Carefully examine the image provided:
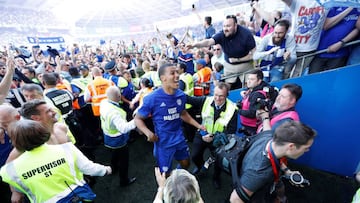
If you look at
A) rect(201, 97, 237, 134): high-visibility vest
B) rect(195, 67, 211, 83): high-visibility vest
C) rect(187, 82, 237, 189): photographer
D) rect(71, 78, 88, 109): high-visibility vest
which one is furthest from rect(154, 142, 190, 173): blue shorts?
rect(71, 78, 88, 109): high-visibility vest

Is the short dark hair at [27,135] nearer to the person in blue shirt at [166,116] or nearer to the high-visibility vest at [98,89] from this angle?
the person in blue shirt at [166,116]

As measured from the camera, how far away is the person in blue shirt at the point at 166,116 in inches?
97.1

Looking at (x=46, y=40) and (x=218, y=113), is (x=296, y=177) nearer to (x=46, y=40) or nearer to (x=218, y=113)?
(x=218, y=113)

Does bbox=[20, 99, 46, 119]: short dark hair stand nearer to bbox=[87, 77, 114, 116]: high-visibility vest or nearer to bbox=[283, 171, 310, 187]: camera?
bbox=[87, 77, 114, 116]: high-visibility vest

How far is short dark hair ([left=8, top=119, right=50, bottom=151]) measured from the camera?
59.5 inches

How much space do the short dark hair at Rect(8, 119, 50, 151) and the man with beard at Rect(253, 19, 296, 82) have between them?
3.42m

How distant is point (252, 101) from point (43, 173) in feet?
8.30

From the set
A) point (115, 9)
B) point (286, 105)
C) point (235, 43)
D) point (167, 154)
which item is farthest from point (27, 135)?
point (115, 9)

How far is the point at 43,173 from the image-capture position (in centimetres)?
153

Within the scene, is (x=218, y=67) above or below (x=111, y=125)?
above

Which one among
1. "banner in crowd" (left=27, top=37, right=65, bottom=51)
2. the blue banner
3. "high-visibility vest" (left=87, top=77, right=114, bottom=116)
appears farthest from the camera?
"banner in crowd" (left=27, top=37, right=65, bottom=51)

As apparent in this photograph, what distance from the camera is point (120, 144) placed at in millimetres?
3090

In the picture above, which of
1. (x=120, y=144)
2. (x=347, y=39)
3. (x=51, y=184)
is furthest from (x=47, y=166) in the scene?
(x=347, y=39)

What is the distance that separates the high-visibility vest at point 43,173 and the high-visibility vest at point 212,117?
1.94 metres
